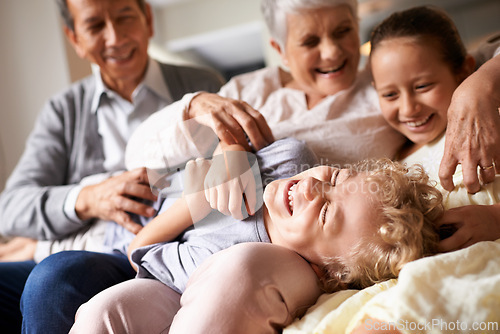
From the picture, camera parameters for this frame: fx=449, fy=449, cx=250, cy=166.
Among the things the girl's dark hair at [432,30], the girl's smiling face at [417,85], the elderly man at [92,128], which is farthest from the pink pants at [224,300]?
the girl's dark hair at [432,30]

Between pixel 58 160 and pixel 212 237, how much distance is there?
29.6 inches

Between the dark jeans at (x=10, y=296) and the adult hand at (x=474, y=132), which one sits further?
the dark jeans at (x=10, y=296)

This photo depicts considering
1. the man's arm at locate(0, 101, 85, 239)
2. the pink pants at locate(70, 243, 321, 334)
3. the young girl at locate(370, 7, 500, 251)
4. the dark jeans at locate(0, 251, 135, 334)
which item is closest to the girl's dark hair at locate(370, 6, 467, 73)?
the young girl at locate(370, 7, 500, 251)

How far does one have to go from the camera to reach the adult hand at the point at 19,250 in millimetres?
1263

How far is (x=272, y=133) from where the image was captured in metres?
1.00

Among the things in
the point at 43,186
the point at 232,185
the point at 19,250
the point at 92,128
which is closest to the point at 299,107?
the point at 232,185

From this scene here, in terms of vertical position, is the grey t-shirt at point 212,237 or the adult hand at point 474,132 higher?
the adult hand at point 474,132

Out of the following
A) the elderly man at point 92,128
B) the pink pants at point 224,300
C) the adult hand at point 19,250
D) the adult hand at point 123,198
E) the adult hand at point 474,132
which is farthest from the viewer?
the adult hand at point 19,250

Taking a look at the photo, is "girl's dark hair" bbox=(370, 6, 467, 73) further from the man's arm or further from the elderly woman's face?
the man's arm

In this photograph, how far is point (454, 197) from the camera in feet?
2.65

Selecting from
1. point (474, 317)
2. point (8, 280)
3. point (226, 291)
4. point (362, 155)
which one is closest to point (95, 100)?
point (8, 280)

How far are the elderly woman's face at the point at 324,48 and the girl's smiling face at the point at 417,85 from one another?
0.47 ft

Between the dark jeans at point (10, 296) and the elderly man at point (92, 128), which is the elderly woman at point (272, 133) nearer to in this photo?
the elderly man at point (92, 128)

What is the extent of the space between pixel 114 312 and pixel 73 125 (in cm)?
84
